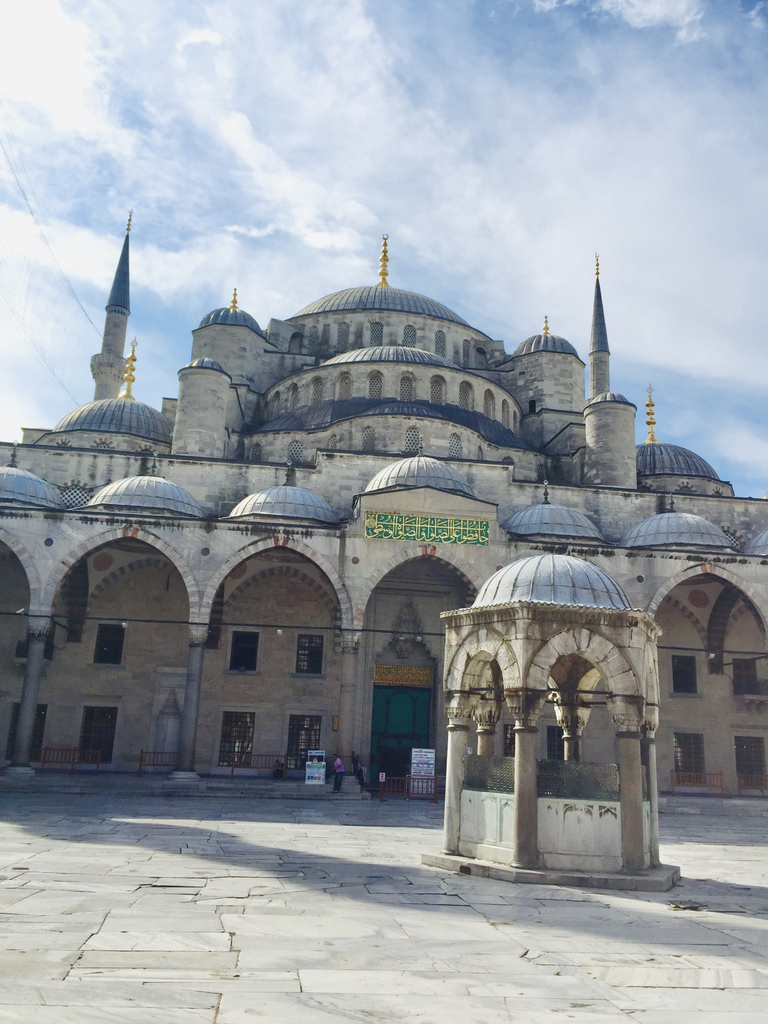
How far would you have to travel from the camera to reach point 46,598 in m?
17.5

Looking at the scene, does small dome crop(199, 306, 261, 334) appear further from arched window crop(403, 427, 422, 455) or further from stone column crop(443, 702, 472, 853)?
stone column crop(443, 702, 472, 853)

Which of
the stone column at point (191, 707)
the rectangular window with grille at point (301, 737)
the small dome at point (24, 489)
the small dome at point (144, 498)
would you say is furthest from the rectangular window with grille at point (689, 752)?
the small dome at point (24, 489)

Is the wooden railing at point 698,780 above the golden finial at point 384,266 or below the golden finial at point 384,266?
below

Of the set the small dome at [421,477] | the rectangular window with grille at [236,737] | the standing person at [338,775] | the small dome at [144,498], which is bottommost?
the standing person at [338,775]

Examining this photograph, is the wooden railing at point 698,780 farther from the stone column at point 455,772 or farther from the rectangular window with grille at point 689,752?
the stone column at point 455,772

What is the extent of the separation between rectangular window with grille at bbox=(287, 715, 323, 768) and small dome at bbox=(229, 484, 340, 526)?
488 cm

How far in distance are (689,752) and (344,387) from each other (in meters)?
13.8

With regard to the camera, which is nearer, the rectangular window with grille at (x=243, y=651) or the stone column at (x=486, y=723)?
the stone column at (x=486, y=723)

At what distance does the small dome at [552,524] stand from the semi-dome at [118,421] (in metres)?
10.7

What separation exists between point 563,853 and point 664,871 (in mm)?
972

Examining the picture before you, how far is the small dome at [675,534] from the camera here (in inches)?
787

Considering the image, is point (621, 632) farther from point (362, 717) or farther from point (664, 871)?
point (362, 717)

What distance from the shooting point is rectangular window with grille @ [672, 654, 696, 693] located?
2148cm

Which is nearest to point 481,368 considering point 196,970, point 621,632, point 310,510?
point 310,510
